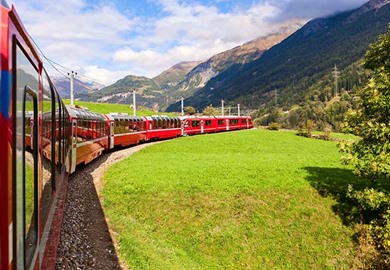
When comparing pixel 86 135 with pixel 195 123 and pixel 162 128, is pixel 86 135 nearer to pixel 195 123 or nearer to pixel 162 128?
pixel 162 128

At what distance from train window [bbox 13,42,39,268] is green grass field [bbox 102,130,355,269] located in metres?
8.33

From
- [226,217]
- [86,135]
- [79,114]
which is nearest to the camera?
[226,217]

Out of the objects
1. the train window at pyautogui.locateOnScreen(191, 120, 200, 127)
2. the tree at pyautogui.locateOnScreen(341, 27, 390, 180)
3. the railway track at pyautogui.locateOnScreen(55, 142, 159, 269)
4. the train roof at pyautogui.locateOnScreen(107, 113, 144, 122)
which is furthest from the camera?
the train window at pyautogui.locateOnScreen(191, 120, 200, 127)

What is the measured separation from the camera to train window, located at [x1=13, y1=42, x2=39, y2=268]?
3.27 metres

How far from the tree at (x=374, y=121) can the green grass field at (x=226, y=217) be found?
362 cm

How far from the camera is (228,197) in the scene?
19.8 metres

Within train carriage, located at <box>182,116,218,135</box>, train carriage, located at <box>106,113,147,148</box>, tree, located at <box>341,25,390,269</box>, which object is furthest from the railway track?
train carriage, located at <box>182,116,218,135</box>

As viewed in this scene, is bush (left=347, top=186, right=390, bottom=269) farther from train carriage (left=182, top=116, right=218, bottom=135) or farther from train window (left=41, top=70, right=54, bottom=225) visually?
train carriage (left=182, top=116, right=218, bottom=135)

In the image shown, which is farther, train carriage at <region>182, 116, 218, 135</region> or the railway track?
train carriage at <region>182, 116, 218, 135</region>

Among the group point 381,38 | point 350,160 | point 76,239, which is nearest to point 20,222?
point 76,239

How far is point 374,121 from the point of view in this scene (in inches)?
658

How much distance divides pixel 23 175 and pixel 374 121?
16840 mm

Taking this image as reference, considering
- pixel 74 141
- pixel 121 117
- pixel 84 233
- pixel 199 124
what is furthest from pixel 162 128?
pixel 84 233

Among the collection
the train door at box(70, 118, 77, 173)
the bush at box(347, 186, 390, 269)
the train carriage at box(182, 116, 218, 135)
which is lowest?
the bush at box(347, 186, 390, 269)
